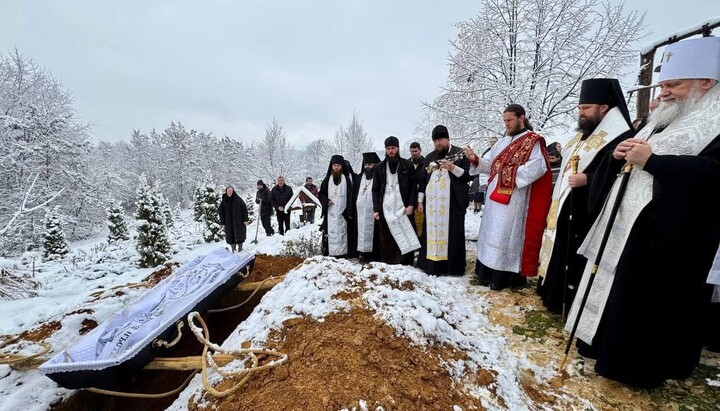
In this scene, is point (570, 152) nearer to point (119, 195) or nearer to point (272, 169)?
point (272, 169)

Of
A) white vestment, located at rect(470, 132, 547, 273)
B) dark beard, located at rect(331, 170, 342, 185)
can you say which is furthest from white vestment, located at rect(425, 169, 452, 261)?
dark beard, located at rect(331, 170, 342, 185)

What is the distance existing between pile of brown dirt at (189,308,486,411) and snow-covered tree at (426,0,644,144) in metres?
8.72

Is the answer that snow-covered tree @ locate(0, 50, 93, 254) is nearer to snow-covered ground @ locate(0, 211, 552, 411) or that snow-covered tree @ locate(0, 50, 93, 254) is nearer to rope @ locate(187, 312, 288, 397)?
snow-covered ground @ locate(0, 211, 552, 411)

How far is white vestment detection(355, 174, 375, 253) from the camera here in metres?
5.63

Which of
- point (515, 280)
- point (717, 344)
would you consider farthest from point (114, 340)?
point (717, 344)

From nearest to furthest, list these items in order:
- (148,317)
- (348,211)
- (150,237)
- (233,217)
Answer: (148,317)
(348,211)
(233,217)
(150,237)

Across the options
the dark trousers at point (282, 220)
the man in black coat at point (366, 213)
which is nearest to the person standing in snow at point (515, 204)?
the man in black coat at point (366, 213)

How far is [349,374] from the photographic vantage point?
185cm

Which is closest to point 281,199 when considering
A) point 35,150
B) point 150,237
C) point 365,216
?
point 150,237

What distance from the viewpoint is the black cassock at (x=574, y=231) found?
246cm

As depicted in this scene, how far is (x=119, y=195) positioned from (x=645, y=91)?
30030 millimetres

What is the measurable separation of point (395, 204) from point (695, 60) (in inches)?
142

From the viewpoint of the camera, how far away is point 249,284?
4.07 meters

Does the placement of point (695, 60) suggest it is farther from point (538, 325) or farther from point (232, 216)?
point (232, 216)
